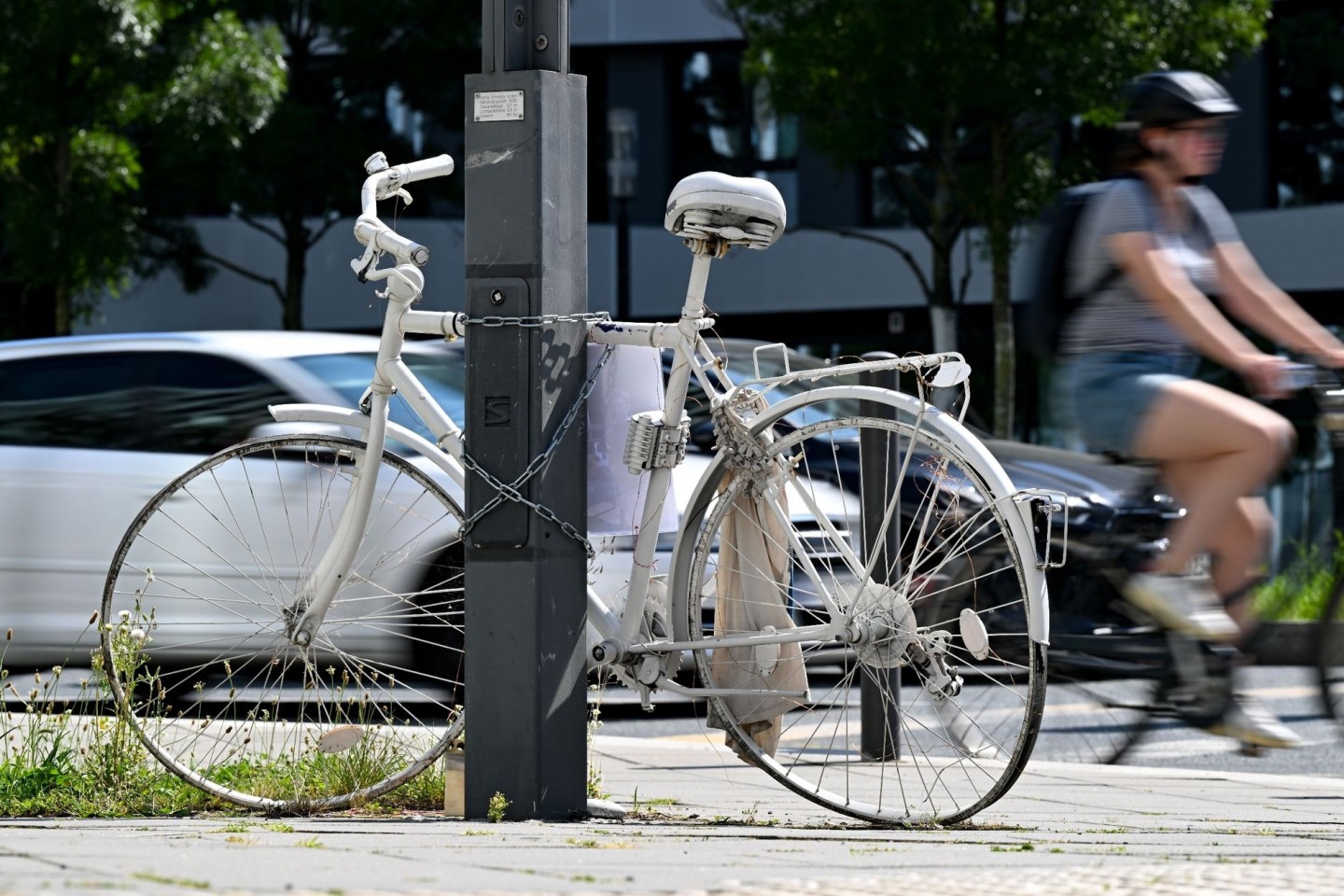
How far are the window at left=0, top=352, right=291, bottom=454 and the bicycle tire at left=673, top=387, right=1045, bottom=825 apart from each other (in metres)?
3.70

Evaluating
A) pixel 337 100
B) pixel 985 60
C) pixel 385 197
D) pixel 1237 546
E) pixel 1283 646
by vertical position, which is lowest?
pixel 1283 646

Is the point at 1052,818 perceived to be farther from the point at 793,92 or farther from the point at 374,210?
the point at 793,92

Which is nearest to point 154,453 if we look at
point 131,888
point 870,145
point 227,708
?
point 227,708

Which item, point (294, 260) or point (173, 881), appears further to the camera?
point (294, 260)

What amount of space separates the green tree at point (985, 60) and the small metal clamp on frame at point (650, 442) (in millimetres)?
13757

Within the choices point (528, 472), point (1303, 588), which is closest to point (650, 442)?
point (528, 472)

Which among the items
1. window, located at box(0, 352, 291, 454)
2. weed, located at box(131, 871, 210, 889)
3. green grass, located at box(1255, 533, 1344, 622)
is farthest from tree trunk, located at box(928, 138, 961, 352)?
weed, located at box(131, 871, 210, 889)

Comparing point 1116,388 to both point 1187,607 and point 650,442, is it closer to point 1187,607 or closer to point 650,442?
point 1187,607

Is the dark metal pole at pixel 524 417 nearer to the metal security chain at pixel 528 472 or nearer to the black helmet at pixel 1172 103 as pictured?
the metal security chain at pixel 528 472

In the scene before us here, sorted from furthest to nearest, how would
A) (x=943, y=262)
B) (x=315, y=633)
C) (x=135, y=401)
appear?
1. (x=943, y=262)
2. (x=135, y=401)
3. (x=315, y=633)

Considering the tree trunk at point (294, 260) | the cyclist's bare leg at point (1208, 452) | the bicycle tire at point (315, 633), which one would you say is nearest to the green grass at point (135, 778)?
the bicycle tire at point (315, 633)

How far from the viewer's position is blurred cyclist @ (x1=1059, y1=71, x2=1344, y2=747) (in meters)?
4.89

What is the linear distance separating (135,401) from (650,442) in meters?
4.07

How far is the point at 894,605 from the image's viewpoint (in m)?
4.31
